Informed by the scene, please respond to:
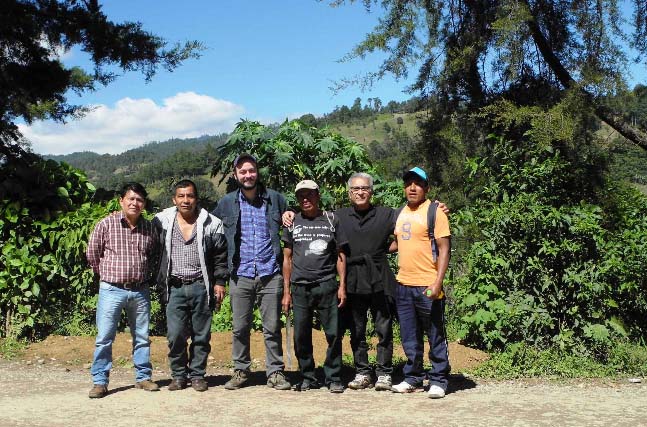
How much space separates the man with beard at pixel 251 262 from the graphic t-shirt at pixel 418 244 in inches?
40.6

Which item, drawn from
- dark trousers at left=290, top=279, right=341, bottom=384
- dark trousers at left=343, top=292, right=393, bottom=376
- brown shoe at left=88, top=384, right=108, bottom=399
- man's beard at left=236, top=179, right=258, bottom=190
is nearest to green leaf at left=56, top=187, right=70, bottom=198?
brown shoe at left=88, top=384, right=108, bottom=399

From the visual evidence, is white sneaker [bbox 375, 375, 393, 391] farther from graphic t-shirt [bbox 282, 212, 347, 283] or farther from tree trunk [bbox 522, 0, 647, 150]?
tree trunk [bbox 522, 0, 647, 150]

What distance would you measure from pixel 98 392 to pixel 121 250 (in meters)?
1.13

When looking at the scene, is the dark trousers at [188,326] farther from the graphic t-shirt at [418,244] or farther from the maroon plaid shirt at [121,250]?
the graphic t-shirt at [418,244]

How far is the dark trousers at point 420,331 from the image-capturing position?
191 inches

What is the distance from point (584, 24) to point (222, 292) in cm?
603

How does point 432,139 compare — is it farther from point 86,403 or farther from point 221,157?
point 86,403

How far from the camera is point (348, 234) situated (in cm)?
502

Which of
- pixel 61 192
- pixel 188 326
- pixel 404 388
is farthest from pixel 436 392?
pixel 61 192

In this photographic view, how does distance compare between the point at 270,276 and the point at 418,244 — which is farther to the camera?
the point at 270,276

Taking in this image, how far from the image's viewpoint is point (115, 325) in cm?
507

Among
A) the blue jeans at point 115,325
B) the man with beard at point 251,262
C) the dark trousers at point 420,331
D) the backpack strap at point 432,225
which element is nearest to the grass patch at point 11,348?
the blue jeans at point 115,325

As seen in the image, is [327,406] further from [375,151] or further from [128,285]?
[375,151]

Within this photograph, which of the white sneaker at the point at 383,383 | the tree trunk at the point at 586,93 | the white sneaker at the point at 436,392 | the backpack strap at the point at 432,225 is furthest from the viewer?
the tree trunk at the point at 586,93
